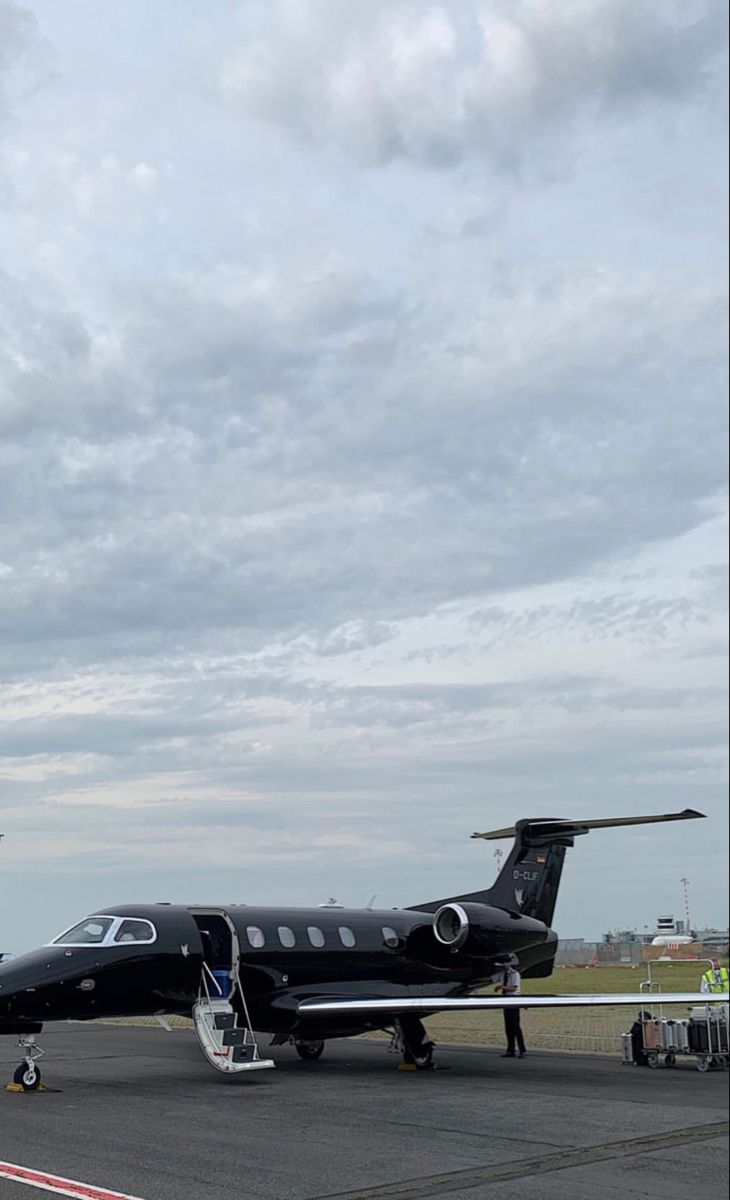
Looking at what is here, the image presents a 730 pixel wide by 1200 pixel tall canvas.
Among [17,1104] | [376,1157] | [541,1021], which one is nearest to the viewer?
[376,1157]

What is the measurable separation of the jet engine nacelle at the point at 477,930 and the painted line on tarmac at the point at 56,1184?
→ 48.2 ft

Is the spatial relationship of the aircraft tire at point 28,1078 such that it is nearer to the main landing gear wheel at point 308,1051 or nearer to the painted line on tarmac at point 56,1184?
the painted line on tarmac at point 56,1184

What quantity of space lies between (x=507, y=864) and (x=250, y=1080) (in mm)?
10383

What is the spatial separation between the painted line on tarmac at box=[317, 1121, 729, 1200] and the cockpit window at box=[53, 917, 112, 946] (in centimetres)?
1138

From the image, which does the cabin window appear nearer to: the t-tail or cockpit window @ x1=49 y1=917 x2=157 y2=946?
cockpit window @ x1=49 y1=917 x2=157 y2=946

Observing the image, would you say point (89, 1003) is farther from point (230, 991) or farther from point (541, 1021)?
point (541, 1021)

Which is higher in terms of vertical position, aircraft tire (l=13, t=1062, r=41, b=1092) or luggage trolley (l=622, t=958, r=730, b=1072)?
luggage trolley (l=622, t=958, r=730, b=1072)

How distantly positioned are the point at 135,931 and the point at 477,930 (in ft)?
25.6

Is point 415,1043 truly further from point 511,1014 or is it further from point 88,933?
point 88,933

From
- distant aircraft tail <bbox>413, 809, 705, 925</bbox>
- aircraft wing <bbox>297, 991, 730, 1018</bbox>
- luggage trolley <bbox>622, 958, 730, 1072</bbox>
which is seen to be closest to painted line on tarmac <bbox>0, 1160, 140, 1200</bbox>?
aircraft wing <bbox>297, 991, 730, 1018</bbox>

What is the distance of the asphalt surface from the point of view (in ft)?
39.3

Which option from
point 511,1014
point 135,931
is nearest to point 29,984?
point 135,931

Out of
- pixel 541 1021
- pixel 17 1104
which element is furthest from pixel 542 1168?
pixel 541 1021

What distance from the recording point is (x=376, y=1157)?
550 inches
